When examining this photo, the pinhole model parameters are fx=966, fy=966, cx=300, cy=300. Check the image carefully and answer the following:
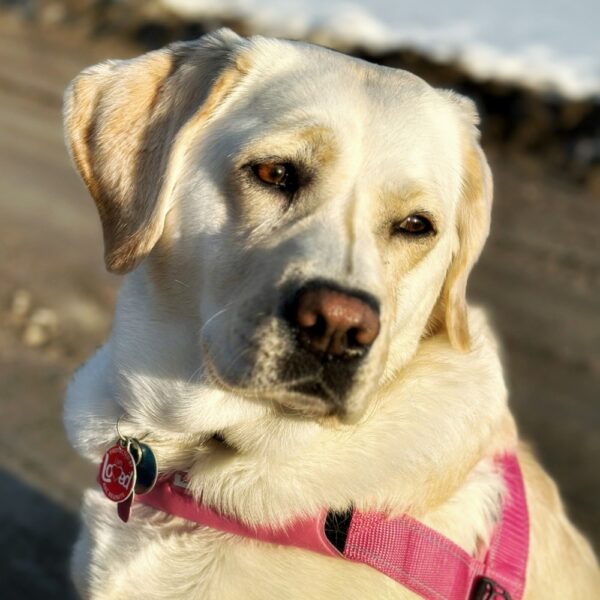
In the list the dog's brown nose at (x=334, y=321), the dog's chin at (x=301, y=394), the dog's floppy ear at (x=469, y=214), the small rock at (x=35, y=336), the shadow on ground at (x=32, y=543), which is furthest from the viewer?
the small rock at (x=35, y=336)

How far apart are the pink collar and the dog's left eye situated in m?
0.81

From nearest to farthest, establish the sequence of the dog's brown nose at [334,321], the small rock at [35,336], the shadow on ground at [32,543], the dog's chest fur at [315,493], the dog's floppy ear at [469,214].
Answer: the dog's brown nose at [334,321]
the dog's chest fur at [315,493]
the dog's floppy ear at [469,214]
the shadow on ground at [32,543]
the small rock at [35,336]

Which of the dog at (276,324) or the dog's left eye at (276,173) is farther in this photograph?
the dog's left eye at (276,173)

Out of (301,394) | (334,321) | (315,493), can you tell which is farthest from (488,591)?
(334,321)

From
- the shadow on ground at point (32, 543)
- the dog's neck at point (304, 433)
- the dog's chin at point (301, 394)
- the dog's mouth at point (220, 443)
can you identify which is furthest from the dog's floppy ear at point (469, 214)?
the shadow on ground at point (32, 543)

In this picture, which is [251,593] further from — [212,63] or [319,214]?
[212,63]

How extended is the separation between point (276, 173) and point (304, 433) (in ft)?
2.24

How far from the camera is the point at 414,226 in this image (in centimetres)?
263

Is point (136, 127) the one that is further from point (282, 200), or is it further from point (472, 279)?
point (472, 279)

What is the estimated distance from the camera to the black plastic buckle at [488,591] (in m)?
2.47

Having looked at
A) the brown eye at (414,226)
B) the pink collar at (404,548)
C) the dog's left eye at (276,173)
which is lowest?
the pink collar at (404,548)

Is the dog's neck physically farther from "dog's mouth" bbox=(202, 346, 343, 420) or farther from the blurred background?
the blurred background

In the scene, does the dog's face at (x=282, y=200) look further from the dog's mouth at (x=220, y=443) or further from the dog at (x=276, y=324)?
the dog's mouth at (x=220, y=443)

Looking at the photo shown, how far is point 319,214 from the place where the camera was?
2473 mm
